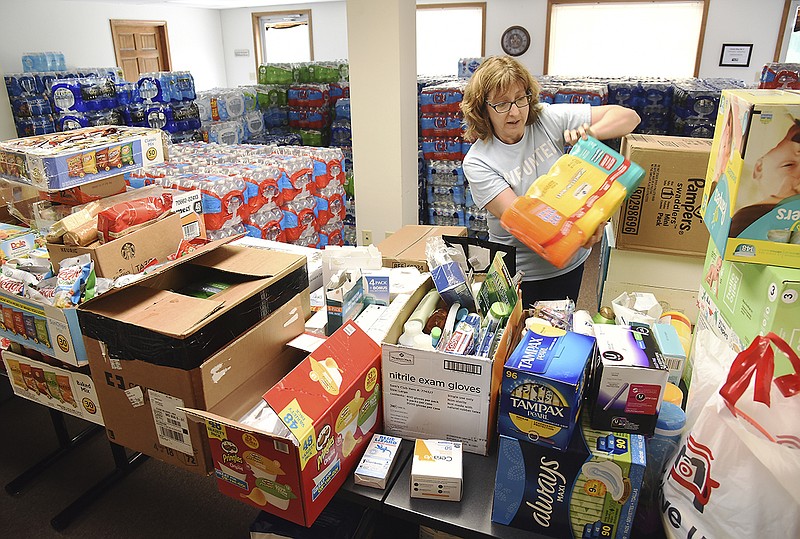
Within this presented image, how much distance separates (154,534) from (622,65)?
27.2 feet

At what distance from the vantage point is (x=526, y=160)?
1997mm

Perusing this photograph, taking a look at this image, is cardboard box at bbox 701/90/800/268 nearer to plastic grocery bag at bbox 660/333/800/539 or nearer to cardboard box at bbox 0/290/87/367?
plastic grocery bag at bbox 660/333/800/539

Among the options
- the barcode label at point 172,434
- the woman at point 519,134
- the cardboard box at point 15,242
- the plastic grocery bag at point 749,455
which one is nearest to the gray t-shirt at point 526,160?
the woman at point 519,134

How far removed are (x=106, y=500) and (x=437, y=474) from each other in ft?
5.82

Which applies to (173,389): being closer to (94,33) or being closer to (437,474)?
(437,474)

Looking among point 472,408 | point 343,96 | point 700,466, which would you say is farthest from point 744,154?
point 343,96

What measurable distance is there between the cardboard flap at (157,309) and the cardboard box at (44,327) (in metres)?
0.19

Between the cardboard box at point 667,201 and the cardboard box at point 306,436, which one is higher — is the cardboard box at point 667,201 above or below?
above

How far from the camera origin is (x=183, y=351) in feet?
3.84

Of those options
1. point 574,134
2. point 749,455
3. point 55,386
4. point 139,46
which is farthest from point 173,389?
point 139,46

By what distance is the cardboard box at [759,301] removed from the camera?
1.02 m

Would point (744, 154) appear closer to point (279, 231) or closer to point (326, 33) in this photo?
point (279, 231)

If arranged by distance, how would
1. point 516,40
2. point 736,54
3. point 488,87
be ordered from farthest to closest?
point 516,40 → point 736,54 → point 488,87

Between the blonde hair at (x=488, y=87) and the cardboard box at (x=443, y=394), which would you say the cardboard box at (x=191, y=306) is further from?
the blonde hair at (x=488, y=87)
